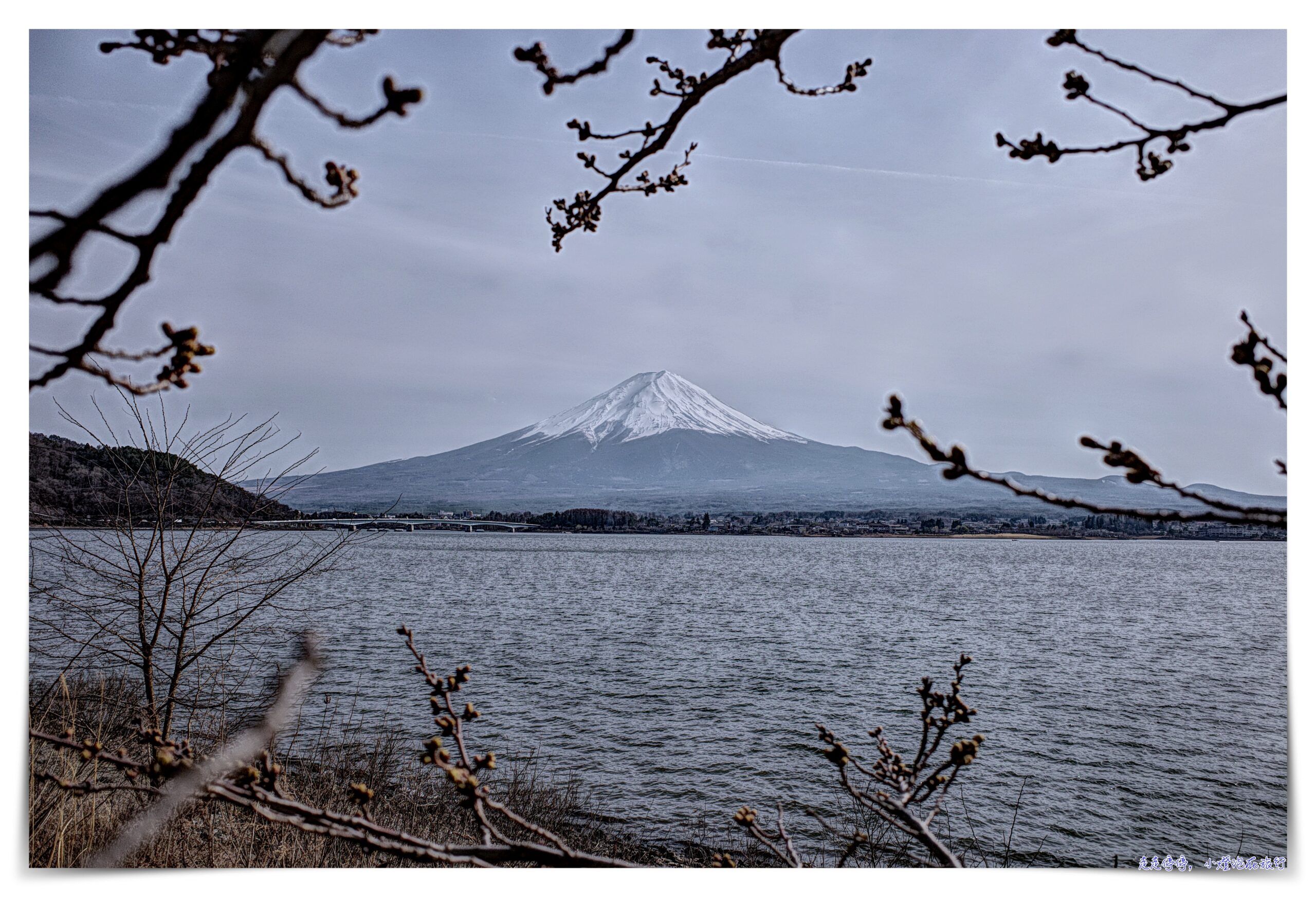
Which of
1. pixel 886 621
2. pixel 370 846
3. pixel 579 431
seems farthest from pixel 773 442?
pixel 370 846

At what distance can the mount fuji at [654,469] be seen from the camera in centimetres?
2203

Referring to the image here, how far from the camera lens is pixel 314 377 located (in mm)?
4426

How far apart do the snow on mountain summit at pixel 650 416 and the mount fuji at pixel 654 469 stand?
0.22ft

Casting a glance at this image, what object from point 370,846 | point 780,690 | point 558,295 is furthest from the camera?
point 780,690

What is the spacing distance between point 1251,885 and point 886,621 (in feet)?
30.1

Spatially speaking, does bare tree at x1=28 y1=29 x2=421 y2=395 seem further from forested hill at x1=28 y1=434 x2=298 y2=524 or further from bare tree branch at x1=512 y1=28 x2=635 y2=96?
forested hill at x1=28 y1=434 x2=298 y2=524

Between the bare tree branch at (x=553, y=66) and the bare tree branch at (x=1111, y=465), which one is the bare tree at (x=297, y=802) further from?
the bare tree branch at (x=553, y=66)

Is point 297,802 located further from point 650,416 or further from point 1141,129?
point 650,416

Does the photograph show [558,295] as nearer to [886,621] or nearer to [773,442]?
[886,621]

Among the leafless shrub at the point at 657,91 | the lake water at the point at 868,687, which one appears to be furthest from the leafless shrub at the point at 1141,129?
the lake water at the point at 868,687

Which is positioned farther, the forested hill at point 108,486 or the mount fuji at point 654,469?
the mount fuji at point 654,469

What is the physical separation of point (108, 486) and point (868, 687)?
6.09 metres

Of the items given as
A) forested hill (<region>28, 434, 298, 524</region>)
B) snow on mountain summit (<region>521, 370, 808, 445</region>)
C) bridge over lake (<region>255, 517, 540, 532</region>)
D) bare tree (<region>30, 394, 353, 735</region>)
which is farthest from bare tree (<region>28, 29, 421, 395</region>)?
snow on mountain summit (<region>521, 370, 808, 445</region>)

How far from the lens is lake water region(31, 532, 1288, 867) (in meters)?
4.75
